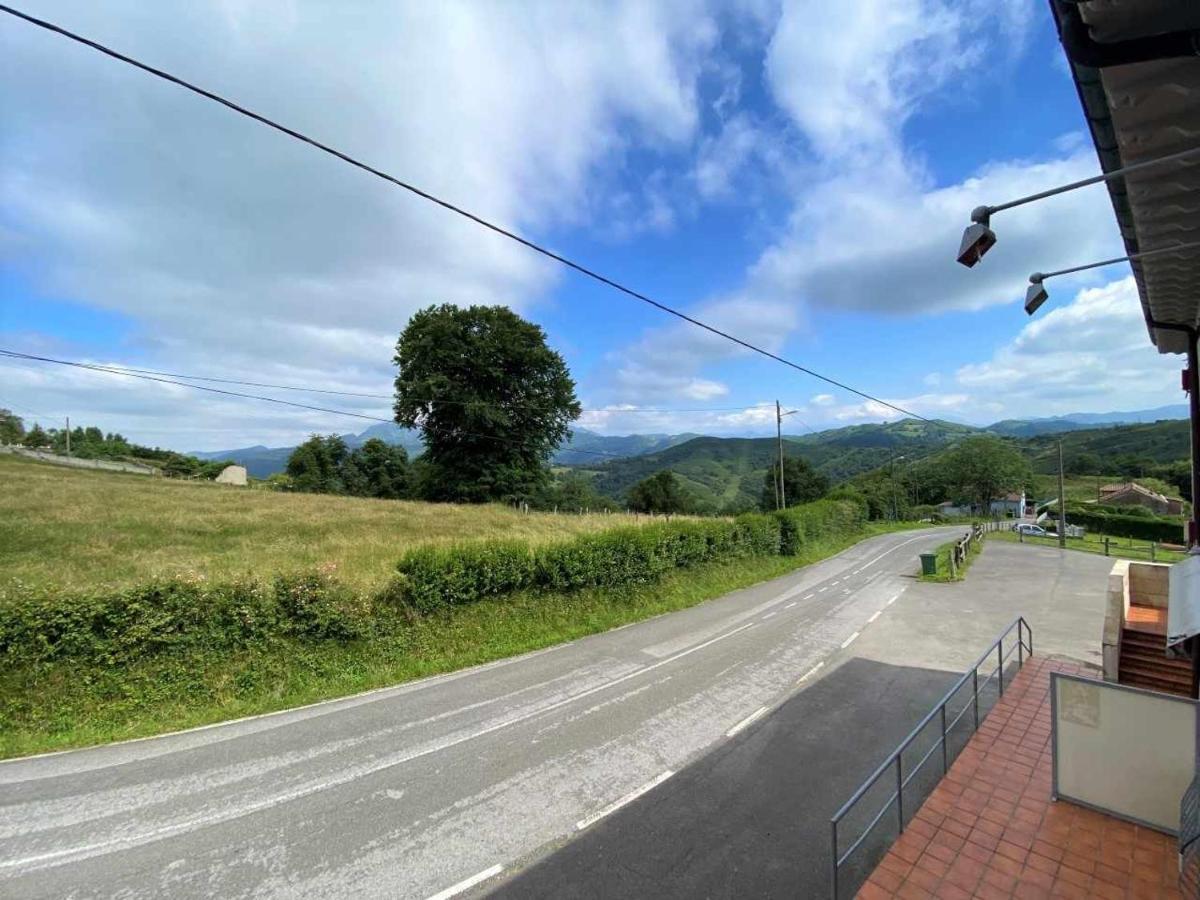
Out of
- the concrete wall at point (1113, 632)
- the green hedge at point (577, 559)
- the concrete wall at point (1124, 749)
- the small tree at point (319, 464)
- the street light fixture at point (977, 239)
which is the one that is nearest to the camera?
the street light fixture at point (977, 239)

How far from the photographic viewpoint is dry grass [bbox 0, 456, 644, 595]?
13.4m

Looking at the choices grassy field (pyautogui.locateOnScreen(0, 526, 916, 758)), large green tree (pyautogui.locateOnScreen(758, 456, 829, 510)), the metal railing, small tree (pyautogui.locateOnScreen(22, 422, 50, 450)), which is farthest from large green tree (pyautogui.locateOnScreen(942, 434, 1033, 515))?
small tree (pyautogui.locateOnScreen(22, 422, 50, 450))

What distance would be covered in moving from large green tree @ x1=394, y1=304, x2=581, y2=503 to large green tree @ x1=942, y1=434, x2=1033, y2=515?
6735 centimetres

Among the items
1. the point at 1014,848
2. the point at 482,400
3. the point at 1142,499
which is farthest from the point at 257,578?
the point at 1142,499

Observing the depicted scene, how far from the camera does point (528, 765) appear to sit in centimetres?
716

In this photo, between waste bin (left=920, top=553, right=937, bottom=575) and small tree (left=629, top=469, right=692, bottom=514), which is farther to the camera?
small tree (left=629, top=469, right=692, bottom=514)

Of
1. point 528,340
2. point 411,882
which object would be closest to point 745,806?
point 411,882

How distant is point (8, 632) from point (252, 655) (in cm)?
334

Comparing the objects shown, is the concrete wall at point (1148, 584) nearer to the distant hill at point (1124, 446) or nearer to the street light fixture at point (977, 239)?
the street light fixture at point (977, 239)

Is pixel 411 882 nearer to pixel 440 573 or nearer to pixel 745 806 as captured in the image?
pixel 745 806

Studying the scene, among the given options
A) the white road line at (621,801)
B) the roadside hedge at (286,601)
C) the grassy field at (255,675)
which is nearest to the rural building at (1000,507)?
the roadside hedge at (286,601)

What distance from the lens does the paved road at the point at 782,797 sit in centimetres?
501

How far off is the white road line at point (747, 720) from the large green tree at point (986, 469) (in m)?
84.2

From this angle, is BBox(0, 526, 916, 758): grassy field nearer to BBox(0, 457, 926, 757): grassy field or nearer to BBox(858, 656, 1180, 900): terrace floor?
BBox(0, 457, 926, 757): grassy field
